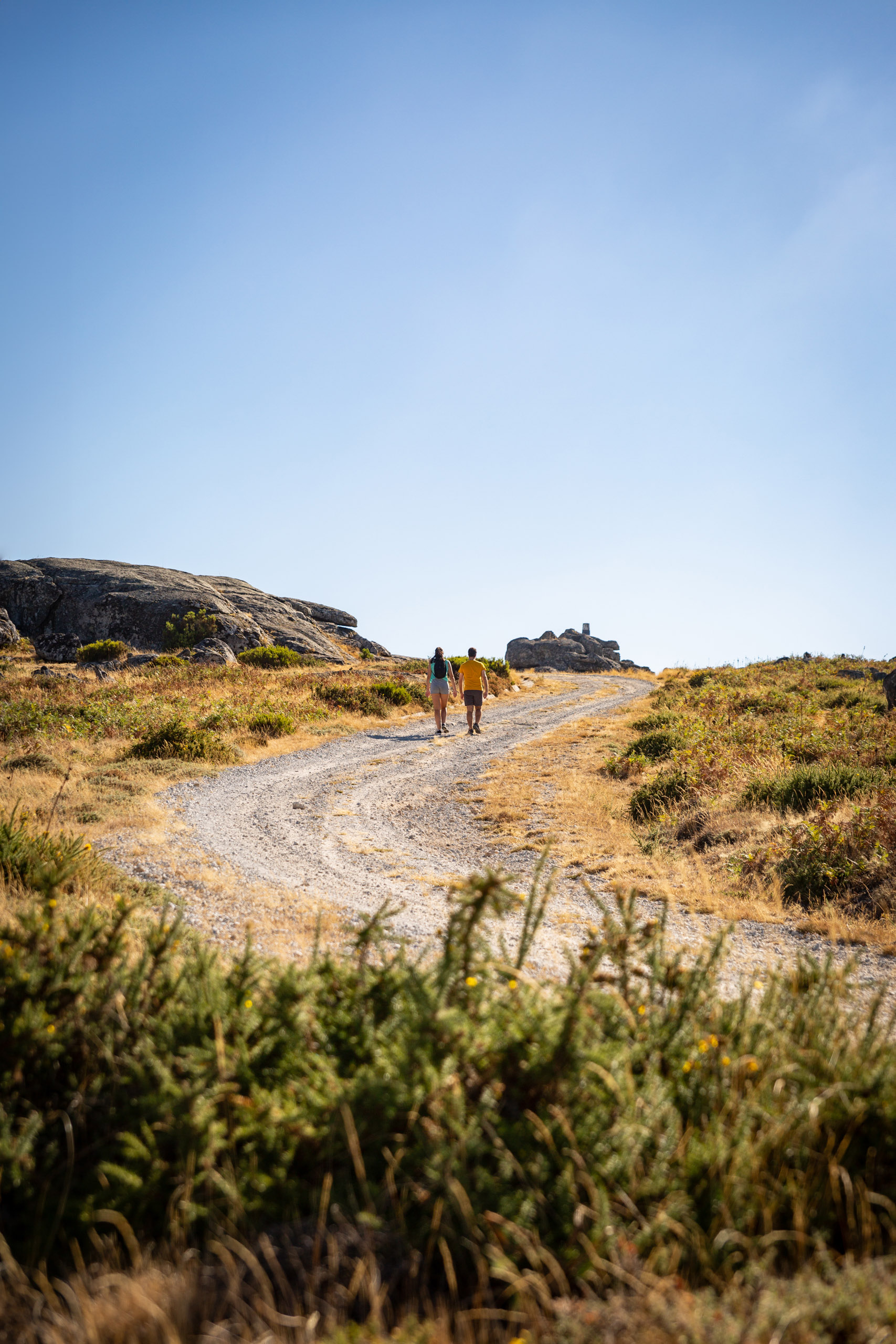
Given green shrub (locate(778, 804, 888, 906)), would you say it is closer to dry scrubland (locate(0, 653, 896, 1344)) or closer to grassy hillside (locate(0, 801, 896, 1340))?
dry scrubland (locate(0, 653, 896, 1344))

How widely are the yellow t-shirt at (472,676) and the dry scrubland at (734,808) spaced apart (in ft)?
8.59

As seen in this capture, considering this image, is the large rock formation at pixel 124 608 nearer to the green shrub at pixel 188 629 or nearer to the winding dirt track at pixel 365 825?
the green shrub at pixel 188 629

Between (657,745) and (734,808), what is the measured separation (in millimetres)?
4732

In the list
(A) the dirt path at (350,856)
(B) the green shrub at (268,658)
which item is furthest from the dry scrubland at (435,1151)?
(B) the green shrub at (268,658)

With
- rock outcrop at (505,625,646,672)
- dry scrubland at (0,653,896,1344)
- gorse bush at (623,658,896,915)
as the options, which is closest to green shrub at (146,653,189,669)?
gorse bush at (623,658,896,915)

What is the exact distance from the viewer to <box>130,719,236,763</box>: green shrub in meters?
14.4

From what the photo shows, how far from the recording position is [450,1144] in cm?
215

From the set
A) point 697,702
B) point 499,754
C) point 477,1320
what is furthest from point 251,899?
point 697,702

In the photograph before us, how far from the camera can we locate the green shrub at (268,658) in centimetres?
3269

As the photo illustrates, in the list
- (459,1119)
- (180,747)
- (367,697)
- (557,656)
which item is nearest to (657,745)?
(180,747)

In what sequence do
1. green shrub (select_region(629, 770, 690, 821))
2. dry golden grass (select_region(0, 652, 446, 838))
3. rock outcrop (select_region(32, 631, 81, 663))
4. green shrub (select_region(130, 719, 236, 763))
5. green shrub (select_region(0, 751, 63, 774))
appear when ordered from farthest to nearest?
rock outcrop (select_region(32, 631, 81, 663)), green shrub (select_region(130, 719, 236, 763)), green shrub (select_region(0, 751, 63, 774)), green shrub (select_region(629, 770, 690, 821)), dry golden grass (select_region(0, 652, 446, 838))

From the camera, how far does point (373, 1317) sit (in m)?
1.69

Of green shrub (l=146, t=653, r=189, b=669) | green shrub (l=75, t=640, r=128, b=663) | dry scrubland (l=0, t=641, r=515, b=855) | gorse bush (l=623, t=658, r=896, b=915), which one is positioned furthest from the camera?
green shrub (l=75, t=640, r=128, b=663)

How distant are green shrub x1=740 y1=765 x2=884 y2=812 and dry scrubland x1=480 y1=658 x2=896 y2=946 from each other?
0.07 ft
